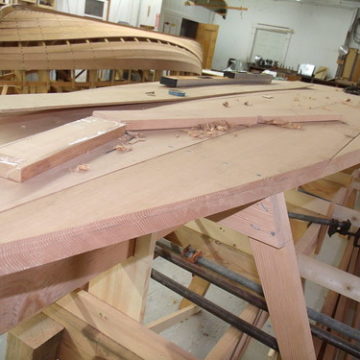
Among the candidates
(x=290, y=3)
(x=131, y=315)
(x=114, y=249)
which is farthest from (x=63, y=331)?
(x=290, y=3)

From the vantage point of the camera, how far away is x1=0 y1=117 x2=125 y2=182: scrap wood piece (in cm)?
71

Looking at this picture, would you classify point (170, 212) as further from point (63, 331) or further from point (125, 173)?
point (63, 331)

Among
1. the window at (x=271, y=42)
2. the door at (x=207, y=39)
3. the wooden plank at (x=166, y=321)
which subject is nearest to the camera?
the wooden plank at (x=166, y=321)

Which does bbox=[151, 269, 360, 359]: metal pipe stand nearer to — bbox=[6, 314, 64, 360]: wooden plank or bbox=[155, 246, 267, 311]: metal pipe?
bbox=[155, 246, 267, 311]: metal pipe

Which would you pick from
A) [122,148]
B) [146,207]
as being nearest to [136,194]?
[146,207]

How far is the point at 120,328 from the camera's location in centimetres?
126

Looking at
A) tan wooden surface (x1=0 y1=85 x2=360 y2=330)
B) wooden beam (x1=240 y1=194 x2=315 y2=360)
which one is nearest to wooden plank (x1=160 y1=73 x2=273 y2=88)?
tan wooden surface (x1=0 y1=85 x2=360 y2=330)

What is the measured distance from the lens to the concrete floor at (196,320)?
261 centimetres

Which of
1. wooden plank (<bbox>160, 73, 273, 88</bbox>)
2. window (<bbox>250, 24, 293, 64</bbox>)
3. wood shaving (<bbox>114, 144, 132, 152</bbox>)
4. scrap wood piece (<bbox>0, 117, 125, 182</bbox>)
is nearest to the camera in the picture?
scrap wood piece (<bbox>0, 117, 125, 182</bbox>)

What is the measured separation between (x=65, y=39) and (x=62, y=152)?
4276 millimetres

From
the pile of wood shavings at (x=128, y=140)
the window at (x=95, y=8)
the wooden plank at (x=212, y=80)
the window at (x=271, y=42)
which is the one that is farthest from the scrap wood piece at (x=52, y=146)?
the window at (x=271, y=42)

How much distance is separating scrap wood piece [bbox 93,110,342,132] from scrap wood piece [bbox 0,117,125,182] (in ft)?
0.21

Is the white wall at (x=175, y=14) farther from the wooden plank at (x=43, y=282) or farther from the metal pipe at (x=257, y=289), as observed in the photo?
the wooden plank at (x=43, y=282)

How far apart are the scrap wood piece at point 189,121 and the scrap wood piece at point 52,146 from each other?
6cm
